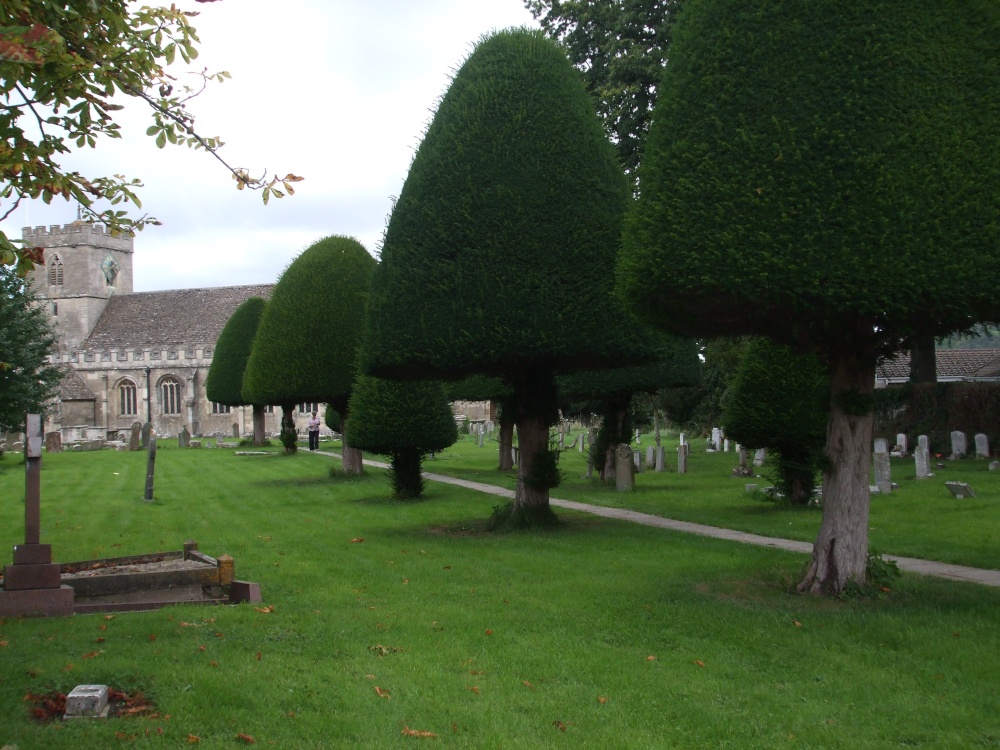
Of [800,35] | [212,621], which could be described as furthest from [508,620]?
[800,35]

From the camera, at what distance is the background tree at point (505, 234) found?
13844 mm

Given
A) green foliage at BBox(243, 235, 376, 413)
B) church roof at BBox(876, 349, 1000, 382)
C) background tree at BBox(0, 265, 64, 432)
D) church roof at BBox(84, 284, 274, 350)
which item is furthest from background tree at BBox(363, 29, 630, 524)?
church roof at BBox(84, 284, 274, 350)

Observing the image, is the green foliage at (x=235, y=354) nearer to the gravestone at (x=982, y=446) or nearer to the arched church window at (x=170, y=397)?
the arched church window at (x=170, y=397)

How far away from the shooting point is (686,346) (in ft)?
69.6

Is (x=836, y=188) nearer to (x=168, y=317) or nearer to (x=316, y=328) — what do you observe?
(x=316, y=328)

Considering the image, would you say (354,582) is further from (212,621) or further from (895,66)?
(895,66)

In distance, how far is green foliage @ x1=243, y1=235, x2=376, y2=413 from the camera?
25.9 m

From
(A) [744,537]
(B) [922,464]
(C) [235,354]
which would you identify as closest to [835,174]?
(A) [744,537]

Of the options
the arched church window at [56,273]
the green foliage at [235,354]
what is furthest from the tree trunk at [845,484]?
the arched church window at [56,273]

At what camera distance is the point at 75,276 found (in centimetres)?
7919

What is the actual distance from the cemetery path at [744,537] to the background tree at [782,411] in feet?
7.53

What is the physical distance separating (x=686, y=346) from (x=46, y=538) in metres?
13.0

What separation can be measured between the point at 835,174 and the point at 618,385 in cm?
1369

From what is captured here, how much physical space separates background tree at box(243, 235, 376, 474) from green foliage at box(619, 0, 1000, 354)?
Result: 1710 centimetres
